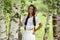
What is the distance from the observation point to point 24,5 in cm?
294

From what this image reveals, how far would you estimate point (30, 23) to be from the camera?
297 centimetres

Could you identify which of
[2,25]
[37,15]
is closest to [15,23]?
[2,25]

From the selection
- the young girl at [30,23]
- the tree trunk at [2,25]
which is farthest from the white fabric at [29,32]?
the tree trunk at [2,25]

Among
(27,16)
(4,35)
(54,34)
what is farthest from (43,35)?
(4,35)

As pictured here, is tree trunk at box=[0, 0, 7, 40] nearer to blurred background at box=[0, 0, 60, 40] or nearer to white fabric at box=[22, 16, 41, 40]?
blurred background at box=[0, 0, 60, 40]

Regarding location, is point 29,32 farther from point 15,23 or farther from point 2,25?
point 2,25

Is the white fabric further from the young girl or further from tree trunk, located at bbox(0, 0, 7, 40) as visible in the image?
tree trunk, located at bbox(0, 0, 7, 40)

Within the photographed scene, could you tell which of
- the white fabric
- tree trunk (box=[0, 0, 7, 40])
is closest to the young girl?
the white fabric

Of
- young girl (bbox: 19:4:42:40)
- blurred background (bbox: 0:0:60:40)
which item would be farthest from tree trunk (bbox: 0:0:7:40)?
young girl (bbox: 19:4:42:40)

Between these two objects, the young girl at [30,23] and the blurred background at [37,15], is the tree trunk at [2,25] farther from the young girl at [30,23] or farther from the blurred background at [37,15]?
the young girl at [30,23]

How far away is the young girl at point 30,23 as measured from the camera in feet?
9.66

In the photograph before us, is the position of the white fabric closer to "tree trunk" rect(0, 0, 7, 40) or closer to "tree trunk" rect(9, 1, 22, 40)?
"tree trunk" rect(9, 1, 22, 40)

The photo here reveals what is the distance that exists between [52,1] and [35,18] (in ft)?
1.11

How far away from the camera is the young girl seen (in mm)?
2945
